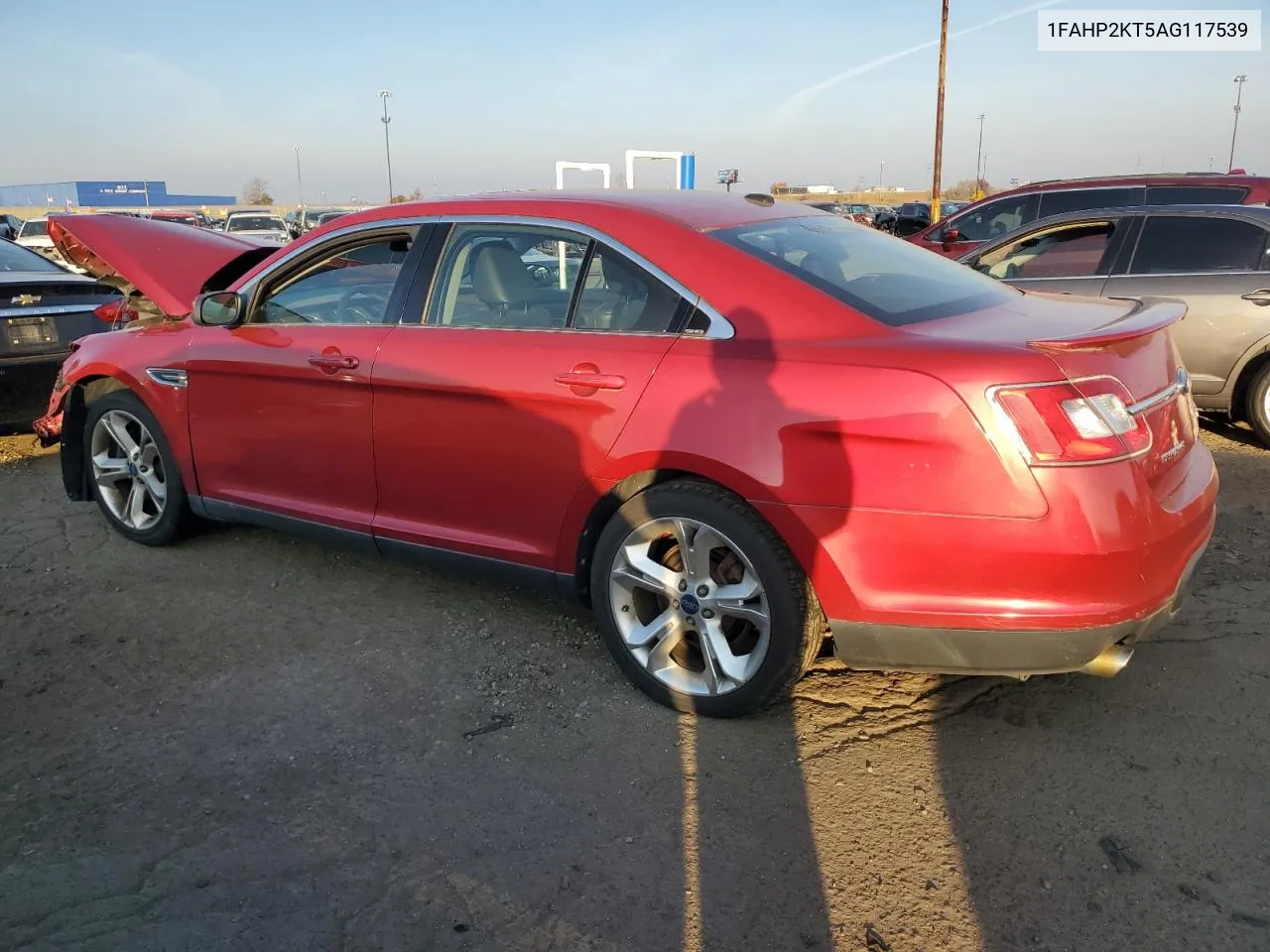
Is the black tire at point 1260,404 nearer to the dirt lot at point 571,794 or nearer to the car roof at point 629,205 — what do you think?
the dirt lot at point 571,794

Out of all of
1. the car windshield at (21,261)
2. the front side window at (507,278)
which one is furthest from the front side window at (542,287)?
the car windshield at (21,261)

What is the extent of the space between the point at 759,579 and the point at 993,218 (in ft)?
27.9

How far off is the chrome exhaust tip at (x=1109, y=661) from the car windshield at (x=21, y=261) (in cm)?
754

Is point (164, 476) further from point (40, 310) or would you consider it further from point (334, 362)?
point (40, 310)

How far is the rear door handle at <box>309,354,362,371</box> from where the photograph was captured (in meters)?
3.79

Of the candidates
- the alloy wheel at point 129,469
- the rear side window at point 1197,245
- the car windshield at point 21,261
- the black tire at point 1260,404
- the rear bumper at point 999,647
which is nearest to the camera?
the rear bumper at point 999,647

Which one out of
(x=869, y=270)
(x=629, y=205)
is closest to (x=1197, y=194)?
(x=869, y=270)

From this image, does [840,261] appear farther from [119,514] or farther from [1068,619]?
[119,514]

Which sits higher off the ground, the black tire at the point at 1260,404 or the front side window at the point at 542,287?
the front side window at the point at 542,287

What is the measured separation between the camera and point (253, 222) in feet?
100

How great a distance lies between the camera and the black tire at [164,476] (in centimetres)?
462

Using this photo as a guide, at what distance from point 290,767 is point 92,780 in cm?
57

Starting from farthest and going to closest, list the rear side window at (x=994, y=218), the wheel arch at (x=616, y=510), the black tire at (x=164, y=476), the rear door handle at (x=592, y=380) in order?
the rear side window at (x=994, y=218) → the black tire at (x=164, y=476) → the rear door handle at (x=592, y=380) → the wheel arch at (x=616, y=510)

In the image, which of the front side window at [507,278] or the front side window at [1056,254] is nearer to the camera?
the front side window at [507,278]
